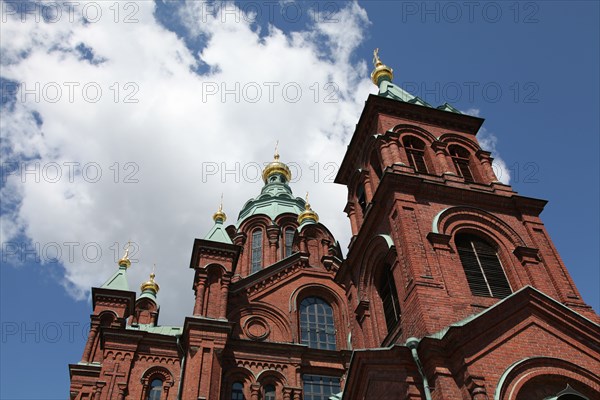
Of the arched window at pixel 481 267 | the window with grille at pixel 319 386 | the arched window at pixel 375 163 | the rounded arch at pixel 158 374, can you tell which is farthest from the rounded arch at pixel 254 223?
the arched window at pixel 481 267

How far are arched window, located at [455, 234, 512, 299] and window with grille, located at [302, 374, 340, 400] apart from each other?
29.7ft

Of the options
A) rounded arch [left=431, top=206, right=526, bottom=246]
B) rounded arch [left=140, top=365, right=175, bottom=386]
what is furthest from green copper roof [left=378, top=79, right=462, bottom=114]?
rounded arch [left=140, top=365, right=175, bottom=386]

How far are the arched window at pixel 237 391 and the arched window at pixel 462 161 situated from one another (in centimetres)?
1075

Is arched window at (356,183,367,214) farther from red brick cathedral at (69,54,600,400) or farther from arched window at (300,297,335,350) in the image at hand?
arched window at (300,297,335,350)

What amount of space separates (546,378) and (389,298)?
492cm

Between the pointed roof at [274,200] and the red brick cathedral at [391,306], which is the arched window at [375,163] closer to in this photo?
the red brick cathedral at [391,306]

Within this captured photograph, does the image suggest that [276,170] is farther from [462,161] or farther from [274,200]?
[462,161]

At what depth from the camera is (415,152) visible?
18.2 m

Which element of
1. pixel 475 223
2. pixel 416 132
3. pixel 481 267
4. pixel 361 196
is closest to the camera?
pixel 481 267

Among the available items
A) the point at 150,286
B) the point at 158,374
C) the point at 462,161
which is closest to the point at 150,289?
the point at 150,286

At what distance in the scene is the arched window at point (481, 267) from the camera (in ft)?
45.4

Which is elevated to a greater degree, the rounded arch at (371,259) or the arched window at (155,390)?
the rounded arch at (371,259)

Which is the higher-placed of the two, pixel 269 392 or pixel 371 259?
pixel 371 259

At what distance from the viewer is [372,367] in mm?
12227
